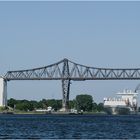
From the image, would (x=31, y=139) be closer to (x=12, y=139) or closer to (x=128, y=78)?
(x=12, y=139)

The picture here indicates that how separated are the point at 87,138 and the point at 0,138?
23.2 ft

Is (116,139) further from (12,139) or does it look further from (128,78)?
(128,78)

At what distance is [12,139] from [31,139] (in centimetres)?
159

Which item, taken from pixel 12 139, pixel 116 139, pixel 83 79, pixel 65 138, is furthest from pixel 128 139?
pixel 83 79

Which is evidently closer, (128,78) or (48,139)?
(48,139)

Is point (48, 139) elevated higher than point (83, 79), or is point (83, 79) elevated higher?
point (83, 79)

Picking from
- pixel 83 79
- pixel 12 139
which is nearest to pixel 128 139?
pixel 12 139

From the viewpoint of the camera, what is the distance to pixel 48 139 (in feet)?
186

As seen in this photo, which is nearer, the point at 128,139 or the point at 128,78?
the point at 128,139

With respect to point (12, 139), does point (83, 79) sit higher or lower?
higher

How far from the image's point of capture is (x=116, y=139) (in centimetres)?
5775

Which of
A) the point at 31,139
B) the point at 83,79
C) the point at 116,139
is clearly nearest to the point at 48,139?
the point at 31,139

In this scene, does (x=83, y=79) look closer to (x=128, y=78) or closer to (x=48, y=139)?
(x=128, y=78)

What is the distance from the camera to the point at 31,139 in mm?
56125
